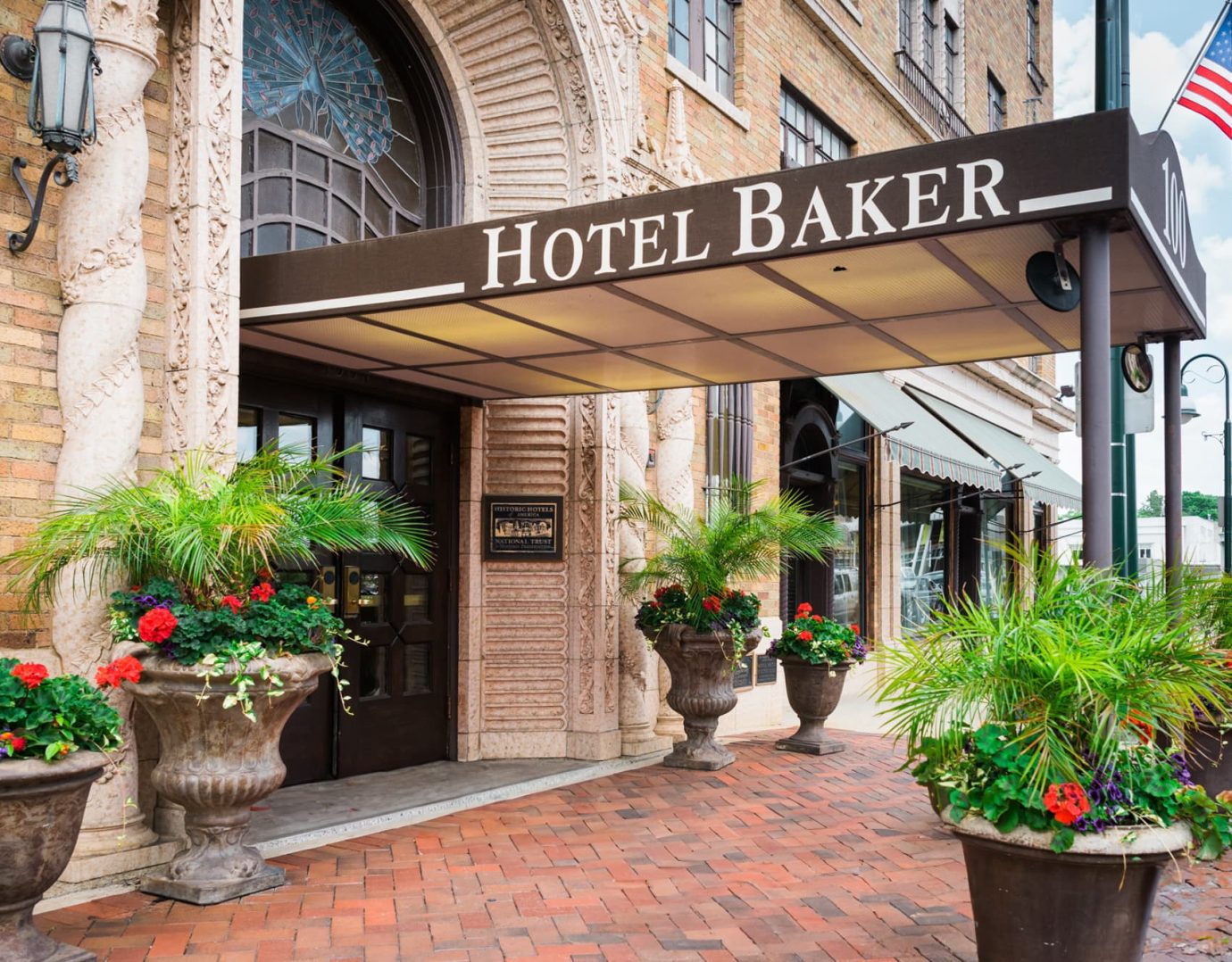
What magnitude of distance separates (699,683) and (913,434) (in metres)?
5.87

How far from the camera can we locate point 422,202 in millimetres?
9062

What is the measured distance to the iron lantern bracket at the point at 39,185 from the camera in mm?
5367

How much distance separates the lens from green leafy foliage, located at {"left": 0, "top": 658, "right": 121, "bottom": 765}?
161 inches

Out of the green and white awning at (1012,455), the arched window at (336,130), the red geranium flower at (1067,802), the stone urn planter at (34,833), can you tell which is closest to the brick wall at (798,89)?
the green and white awning at (1012,455)

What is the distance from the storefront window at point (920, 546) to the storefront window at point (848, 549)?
1.76 metres

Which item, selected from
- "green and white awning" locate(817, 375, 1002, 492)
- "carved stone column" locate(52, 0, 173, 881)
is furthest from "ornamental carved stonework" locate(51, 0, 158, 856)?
"green and white awning" locate(817, 375, 1002, 492)

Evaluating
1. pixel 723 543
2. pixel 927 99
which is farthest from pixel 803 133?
pixel 723 543

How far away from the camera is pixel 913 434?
1326 centimetres

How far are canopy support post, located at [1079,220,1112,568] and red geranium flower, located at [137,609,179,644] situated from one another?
12.7ft

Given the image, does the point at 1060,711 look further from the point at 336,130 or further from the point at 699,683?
the point at 336,130

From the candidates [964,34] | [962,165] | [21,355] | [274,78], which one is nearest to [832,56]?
[964,34]

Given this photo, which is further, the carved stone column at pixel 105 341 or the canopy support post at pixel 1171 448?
Answer: the canopy support post at pixel 1171 448

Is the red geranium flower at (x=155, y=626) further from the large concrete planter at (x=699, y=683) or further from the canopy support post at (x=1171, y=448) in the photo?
the canopy support post at (x=1171, y=448)

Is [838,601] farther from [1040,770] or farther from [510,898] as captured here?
[1040,770]
